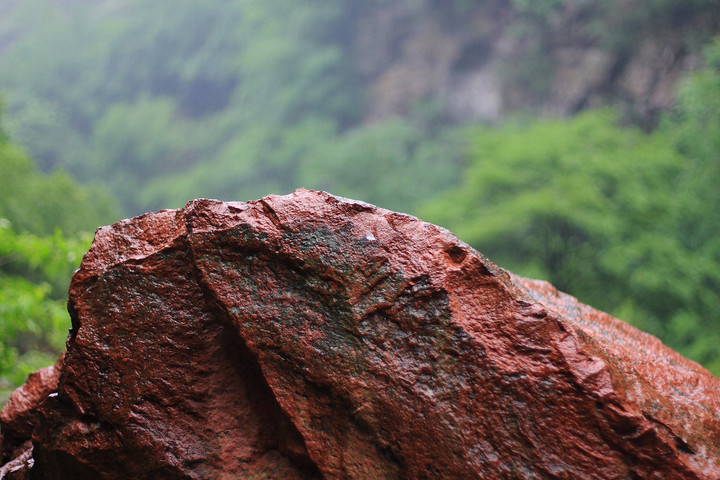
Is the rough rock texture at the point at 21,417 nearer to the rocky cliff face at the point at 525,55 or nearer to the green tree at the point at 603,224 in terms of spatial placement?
the green tree at the point at 603,224

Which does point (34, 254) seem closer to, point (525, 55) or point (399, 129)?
point (525, 55)

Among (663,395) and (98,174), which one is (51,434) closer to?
(663,395)

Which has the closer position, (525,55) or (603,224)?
(603,224)

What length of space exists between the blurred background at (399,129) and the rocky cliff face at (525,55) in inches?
3.1

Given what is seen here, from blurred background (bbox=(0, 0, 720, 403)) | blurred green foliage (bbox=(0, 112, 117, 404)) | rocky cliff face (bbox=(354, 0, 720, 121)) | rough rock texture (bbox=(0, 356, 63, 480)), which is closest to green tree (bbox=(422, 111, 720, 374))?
blurred background (bbox=(0, 0, 720, 403))

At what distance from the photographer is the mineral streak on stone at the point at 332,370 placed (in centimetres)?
225

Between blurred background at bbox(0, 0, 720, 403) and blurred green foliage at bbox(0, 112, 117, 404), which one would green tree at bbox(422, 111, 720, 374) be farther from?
blurred green foliage at bbox(0, 112, 117, 404)

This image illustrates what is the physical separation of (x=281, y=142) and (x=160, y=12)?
64.8ft

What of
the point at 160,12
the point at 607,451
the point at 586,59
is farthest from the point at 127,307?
the point at 160,12

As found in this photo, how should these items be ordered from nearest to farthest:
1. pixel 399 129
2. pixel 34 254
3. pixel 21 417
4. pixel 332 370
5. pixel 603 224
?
pixel 332 370
pixel 21 417
pixel 34 254
pixel 603 224
pixel 399 129

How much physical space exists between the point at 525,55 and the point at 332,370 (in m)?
24.4

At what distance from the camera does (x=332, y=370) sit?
7.76 ft

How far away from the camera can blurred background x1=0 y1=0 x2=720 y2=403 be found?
41.0 feet

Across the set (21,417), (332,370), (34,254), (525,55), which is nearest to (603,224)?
(34,254)
